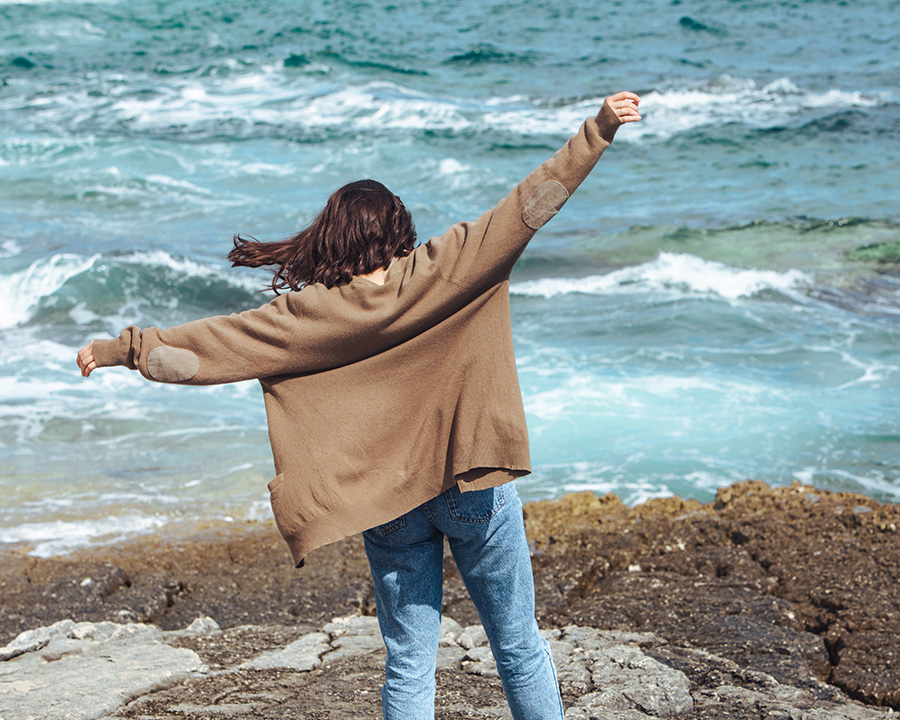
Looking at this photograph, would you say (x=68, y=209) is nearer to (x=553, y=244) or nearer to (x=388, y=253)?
(x=553, y=244)

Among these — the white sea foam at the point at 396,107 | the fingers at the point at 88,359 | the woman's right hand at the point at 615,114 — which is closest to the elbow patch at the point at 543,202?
the woman's right hand at the point at 615,114

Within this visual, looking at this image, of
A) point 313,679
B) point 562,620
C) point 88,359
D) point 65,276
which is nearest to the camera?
point 88,359

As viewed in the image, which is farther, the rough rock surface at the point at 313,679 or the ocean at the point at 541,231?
the ocean at the point at 541,231

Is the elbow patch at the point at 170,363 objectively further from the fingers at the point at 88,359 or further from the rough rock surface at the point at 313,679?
the rough rock surface at the point at 313,679

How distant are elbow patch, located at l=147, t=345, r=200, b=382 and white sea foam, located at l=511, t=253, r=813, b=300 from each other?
973cm

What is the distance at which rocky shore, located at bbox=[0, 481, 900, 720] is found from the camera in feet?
10.4

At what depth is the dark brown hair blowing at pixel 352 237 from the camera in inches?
88.0

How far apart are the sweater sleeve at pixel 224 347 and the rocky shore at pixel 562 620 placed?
4.53 ft

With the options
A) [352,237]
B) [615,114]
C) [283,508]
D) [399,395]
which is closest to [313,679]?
[283,508]

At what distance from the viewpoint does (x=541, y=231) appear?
47.2ft

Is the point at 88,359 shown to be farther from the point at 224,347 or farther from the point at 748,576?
the point at 748,576

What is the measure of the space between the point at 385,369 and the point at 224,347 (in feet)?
1.31

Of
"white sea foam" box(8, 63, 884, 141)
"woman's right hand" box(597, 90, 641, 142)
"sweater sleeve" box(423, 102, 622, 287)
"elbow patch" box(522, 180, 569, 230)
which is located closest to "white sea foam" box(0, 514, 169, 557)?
"sweater sleeve" box(423, 102, 622, 287)

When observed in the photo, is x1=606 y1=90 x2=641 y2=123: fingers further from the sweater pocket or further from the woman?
the sweater pocket
